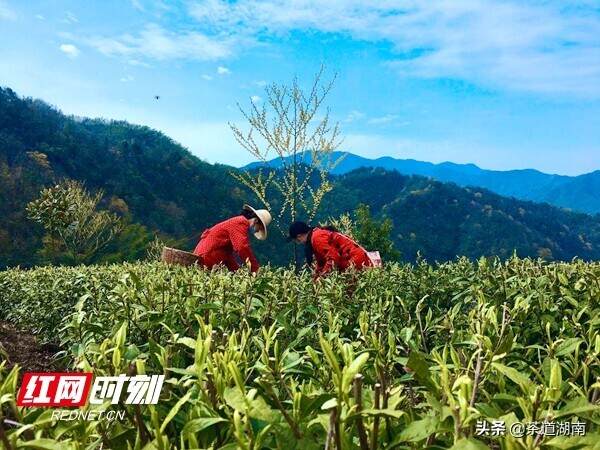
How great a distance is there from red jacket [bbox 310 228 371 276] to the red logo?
5023 mm

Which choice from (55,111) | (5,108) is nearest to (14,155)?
(5,108)

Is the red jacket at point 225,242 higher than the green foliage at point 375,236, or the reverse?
the red jacket at point 225,242

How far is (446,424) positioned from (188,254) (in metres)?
5.64

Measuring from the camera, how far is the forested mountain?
63062 millimetres

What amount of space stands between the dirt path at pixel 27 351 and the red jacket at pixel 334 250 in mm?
2953

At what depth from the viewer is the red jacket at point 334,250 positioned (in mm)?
6504

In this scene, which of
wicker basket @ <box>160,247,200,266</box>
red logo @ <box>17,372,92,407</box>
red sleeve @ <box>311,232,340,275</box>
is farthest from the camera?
wicker basket @ <box>160,247,200,266</box>

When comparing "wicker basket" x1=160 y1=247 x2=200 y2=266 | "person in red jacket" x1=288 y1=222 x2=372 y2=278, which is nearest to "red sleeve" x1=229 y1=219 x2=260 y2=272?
"wicker basket" x1=160 y1=247 x2=200 y2=266

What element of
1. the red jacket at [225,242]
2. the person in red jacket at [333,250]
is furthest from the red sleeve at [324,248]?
the red jacket at [225,242]

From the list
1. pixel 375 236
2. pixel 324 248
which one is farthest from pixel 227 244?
pixel 375 236

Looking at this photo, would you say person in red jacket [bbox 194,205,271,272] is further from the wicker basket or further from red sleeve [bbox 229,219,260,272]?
the wicker basket

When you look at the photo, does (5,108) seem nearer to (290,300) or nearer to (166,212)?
(166,212)

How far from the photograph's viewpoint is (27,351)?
21.3ft

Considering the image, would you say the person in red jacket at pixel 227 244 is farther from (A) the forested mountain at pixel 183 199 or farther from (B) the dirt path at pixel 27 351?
(A) the forested mountain at pixel 183 199
